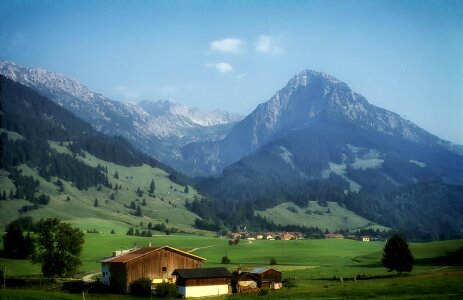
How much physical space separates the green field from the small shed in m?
4.25

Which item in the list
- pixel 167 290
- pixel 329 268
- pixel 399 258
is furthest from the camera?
pixel 329 268

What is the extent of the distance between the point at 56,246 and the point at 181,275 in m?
27.4

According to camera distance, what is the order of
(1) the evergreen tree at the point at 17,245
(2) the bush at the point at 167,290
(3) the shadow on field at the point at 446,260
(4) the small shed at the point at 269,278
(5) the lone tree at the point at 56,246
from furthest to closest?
(1) the evergreen tree at the point at 17,245 → (3) the shadow on field at the point at 446,260 → (5) the lone tree at the point at 56,246 → (4) the small shed at the point at 269,278 → (2) the bush at the point at 167,290

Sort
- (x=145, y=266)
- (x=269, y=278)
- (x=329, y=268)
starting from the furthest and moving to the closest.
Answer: (x=329, y=268) < (x=269, y=278) < (x=145, y=266)

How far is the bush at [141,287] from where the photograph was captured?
84.1 m

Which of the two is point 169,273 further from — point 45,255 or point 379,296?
point 379,296

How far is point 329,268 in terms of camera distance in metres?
127

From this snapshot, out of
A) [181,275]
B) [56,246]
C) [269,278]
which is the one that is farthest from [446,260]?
[56,246]

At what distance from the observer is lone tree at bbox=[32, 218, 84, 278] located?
3752 inches

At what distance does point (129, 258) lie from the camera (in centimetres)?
8906

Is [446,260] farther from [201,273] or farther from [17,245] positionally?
[17,245]

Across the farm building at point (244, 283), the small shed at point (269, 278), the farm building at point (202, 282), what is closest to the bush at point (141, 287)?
the farm building at point (202, 282)

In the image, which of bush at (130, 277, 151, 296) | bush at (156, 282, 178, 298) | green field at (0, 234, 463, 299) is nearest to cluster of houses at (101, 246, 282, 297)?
bush at (130, 277, 151, 296)

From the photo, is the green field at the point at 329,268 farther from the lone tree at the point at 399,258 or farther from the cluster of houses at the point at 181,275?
the cluster of houses at the point at 181,275
